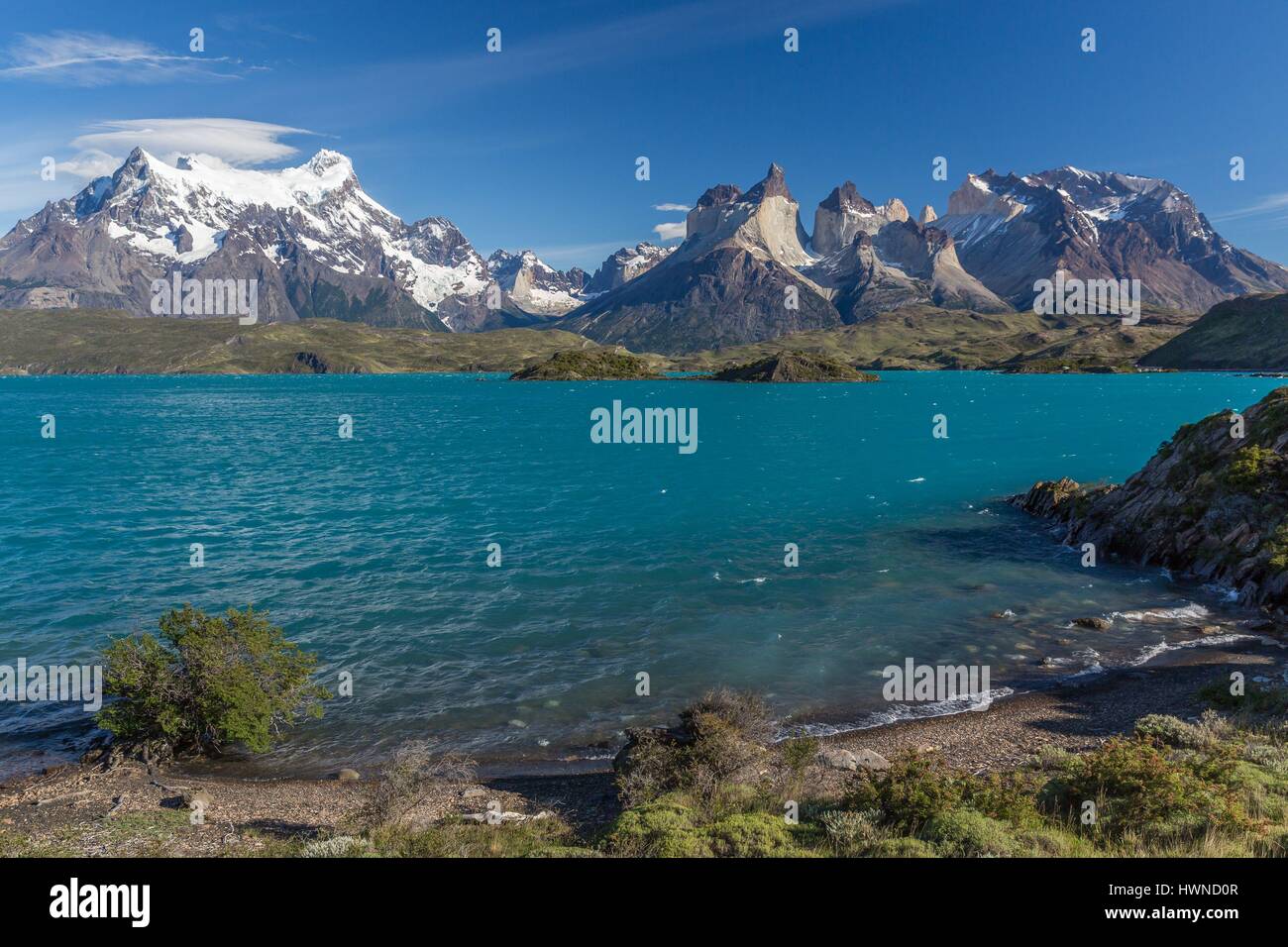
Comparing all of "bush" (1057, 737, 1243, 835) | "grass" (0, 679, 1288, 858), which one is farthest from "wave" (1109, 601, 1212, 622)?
"bush" (1057, 737, 1243, 835)

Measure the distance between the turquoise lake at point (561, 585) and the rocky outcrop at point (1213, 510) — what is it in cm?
262

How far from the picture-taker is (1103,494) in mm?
57062

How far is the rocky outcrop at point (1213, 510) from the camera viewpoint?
40375 mm

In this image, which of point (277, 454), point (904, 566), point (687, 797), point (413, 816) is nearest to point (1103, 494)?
point (904, 566)

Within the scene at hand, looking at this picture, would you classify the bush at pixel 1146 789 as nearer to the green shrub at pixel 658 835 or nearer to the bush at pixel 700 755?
the bush at pixel 700 755

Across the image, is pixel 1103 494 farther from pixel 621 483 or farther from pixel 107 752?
pixel 107 752

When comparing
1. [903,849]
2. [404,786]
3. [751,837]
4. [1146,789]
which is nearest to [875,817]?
[903,849]

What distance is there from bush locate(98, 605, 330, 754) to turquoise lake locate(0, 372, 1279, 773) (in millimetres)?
Result: 1648

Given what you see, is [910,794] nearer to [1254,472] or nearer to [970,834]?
[970,834]

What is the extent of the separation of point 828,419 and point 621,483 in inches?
4106

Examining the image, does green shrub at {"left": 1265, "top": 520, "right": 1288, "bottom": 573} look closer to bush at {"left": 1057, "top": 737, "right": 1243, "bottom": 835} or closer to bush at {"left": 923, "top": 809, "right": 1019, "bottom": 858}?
bush at {"left": 1057, "top": 737, "right": 1243, "bottom": 835}

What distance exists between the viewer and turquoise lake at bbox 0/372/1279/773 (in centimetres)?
2834

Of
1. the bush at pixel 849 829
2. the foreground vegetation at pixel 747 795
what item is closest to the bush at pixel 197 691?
the foreground vegetation at pixel 747 795
